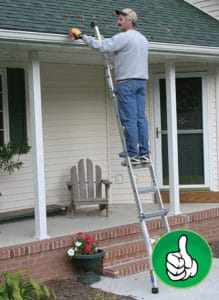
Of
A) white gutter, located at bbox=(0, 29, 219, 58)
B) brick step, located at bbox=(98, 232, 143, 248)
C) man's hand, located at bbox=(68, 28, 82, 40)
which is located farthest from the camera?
brick step, located at bbox=(98, 232, 143, 248)

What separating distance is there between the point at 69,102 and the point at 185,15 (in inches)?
92.3

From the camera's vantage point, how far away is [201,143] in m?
8.70

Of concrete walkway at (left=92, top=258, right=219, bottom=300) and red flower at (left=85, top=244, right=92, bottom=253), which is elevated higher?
red flower at (left=85, top=244, right=92, bottom=253)

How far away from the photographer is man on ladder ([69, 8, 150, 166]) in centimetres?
559

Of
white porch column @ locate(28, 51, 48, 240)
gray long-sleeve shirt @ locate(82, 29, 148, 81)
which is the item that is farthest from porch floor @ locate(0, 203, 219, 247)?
gray long-sleeve shirt @ locate(82, 29, 148, 81)

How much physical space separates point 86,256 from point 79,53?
8.29 ft

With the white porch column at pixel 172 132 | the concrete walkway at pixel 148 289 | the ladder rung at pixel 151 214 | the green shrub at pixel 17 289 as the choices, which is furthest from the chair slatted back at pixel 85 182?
the green shrub at pixel 17 289

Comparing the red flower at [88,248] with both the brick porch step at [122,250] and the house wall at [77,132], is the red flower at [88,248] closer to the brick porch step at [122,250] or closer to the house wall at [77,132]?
the brick porch step at [122,250]

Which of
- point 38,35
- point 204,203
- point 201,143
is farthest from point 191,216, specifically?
point 38,35

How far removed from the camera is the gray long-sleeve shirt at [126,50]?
5562mm

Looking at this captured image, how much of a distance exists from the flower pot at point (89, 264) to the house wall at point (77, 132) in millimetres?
1981

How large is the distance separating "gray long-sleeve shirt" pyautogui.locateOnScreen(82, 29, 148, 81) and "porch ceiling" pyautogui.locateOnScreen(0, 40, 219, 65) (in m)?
0.56

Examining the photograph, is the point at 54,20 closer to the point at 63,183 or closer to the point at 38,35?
the point at 38,35

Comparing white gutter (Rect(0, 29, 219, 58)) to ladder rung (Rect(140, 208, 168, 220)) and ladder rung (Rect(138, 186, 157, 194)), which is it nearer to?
ladder rung (Rect(138, 186, 157, 194))
